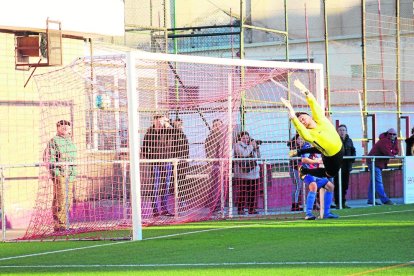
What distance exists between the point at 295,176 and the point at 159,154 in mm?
3687

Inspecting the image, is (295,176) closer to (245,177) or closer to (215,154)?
(245,177)

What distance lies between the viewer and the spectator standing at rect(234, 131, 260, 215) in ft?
73.8

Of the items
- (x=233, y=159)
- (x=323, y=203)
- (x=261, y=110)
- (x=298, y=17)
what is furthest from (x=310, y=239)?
(x=298, y=17)

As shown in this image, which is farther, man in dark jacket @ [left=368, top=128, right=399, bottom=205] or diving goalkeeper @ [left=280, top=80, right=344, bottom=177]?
man in dark jacket @ [left=368, top=128, right=399, bottom=205]

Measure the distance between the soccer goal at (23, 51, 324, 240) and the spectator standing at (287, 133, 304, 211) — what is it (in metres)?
0.18

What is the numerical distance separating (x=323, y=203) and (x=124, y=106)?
14.4 feet

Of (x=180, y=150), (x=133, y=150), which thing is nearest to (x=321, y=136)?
(x=133, y=150)

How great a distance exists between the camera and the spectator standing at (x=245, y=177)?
22.5m

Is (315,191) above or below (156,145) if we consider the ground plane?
below

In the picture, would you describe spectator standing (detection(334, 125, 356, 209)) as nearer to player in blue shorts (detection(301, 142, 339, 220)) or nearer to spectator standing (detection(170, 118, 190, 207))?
player in blue shorts (detection(301, 142, 339, 220))

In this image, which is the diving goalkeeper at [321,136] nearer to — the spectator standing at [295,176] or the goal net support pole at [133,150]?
the goal net support pole at [133,150]

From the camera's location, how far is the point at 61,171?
18672 mm

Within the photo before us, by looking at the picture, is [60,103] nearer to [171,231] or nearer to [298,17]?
[171,231]

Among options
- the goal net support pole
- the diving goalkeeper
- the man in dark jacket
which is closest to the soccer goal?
the goal net support pole
